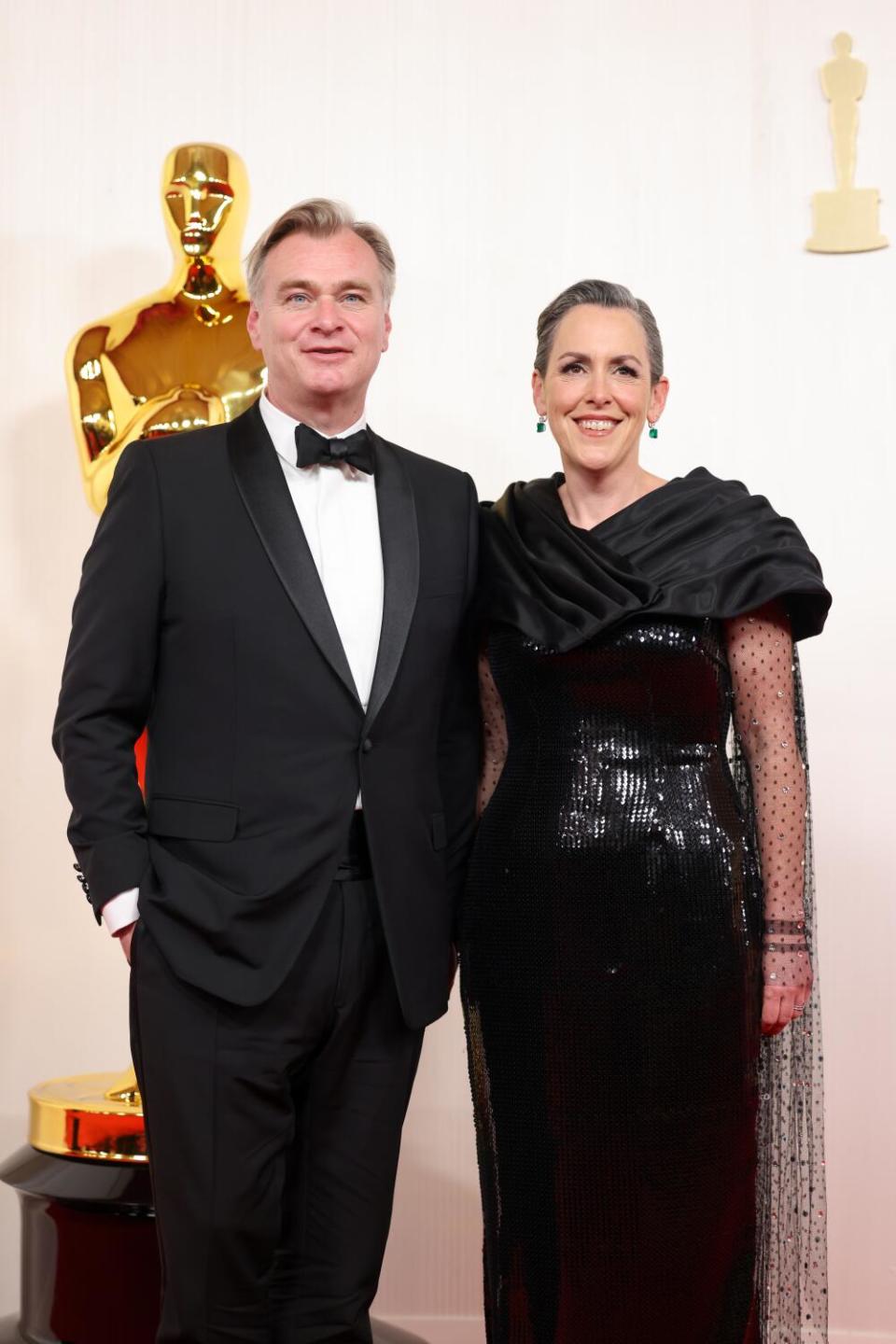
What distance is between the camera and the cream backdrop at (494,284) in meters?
3.33

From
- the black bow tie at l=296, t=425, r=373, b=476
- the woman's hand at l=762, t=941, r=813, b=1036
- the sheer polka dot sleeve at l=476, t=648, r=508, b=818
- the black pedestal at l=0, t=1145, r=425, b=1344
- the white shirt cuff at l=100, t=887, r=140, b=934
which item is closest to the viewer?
the white shirt cuff at l=100, t=887, r=140, b=934

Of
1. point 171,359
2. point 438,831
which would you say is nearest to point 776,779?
point 438,831

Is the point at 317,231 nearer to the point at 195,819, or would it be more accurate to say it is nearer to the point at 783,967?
the point at 195,819

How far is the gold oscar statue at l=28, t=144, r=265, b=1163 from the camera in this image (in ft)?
8.78

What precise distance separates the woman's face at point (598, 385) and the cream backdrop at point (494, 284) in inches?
40.9

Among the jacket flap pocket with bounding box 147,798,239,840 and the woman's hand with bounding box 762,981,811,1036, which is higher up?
the jacket flap pocket with bounding box 147,798,239,840

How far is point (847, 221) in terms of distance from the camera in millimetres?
3311

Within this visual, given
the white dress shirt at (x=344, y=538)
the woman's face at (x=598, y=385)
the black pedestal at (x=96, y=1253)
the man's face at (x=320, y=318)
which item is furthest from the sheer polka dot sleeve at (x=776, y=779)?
the black pedestal at (x=96, y=1253)

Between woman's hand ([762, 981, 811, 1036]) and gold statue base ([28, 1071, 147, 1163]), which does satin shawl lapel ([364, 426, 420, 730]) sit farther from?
gold statue base ([28, 1071, 147, 1163])

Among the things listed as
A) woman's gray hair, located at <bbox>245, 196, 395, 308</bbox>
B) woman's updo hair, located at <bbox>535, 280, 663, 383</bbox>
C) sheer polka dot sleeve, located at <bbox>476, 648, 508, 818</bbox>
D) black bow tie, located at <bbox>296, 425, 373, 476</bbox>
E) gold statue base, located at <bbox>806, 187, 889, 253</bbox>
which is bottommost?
sheer polka dot sleeve, located at <bbox>476, 648, 508, 818</bbox>

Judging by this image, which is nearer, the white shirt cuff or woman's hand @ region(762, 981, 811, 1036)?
the white shirt cuff

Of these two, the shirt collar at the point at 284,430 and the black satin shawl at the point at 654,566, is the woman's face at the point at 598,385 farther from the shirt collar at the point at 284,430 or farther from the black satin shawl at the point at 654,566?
the shirt collar at the point at 284,430

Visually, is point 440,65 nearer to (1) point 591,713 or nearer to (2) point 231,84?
(2) point 231,84

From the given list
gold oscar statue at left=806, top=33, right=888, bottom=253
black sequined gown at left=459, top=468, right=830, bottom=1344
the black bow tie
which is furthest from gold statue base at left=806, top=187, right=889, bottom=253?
the black bow tie
